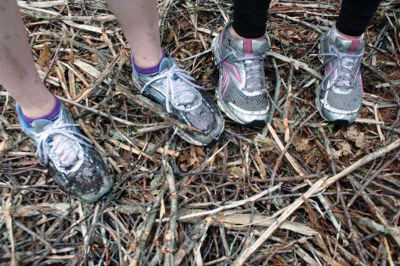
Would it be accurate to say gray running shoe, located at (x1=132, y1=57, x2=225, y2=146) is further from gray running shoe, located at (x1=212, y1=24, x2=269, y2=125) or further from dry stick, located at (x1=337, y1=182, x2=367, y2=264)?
dry stick, located at (x1=337, y1=182, x2=367, y2=264)

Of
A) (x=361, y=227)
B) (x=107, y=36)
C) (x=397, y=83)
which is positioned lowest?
(x=361, y=227)

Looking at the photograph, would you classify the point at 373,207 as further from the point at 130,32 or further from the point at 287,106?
the point at 130,32

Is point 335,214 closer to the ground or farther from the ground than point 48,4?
closer to the ground

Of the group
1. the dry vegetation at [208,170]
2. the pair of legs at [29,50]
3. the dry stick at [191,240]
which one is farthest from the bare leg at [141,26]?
the dry stick at [191,240]

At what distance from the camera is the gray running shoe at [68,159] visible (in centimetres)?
112

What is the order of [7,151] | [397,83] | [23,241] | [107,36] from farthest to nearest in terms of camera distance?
[107,36], [397,83], [7,151], [23,241]

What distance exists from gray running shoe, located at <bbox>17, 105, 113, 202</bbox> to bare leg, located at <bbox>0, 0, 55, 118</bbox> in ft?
0.15

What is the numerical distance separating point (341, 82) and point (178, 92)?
52 centimetres

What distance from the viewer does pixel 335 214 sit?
1.12m

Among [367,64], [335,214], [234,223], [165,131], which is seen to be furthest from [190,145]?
[367,64]

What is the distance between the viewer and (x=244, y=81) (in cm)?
129

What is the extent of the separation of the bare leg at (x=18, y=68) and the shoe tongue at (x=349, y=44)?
89 centimetres

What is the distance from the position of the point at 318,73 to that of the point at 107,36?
763mm

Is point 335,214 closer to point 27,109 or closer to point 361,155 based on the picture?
point 361,155
